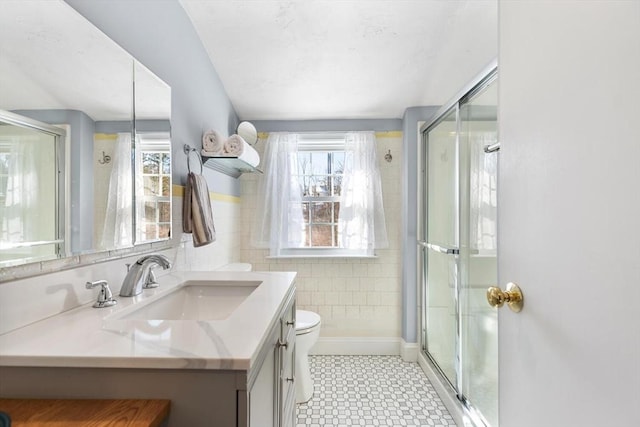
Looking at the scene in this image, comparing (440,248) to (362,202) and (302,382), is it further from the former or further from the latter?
(302,382)

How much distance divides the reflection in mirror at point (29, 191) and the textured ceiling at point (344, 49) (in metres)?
1.28

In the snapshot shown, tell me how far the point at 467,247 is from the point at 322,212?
1.39 meters

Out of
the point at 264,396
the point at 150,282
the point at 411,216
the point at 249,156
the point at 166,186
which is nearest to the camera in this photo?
the point at 264,396

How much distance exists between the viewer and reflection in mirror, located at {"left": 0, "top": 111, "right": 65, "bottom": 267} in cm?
82

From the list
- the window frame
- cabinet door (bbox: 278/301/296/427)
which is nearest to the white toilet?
cabinet door (bbox: 278/301/296/427)

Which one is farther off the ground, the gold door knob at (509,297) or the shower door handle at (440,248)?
the gold door knob at (509,297)

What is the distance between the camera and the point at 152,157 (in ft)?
4.78

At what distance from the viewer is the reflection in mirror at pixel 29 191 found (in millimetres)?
816

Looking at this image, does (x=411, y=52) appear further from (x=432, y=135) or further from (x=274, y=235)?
(x=274, y=235)

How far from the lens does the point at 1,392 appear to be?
0.69m

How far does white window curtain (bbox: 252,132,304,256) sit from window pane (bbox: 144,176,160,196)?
139 cm

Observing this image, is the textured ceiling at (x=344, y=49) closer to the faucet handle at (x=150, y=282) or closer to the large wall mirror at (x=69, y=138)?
the large wall mirror at (x=69, y=138)

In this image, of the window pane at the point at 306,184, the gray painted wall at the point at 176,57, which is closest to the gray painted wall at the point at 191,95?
the gray painted wall at the point at 176,57

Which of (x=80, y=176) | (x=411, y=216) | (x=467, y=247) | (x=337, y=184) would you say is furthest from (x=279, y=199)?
(x=80, y=176)
